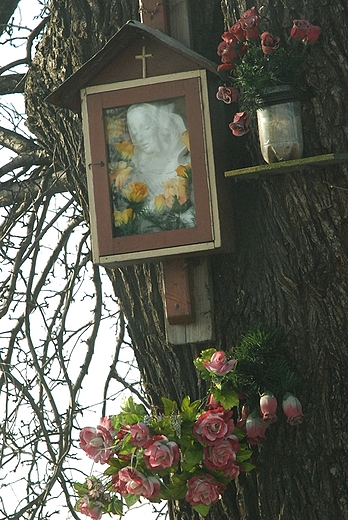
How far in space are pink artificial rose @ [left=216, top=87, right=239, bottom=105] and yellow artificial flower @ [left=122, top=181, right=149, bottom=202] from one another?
350 mm

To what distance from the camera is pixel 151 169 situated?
3250 millimetres

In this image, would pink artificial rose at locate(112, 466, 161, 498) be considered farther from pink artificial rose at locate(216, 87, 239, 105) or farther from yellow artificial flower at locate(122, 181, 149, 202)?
pink artificial rose at locate(216, 87, 239, 105)

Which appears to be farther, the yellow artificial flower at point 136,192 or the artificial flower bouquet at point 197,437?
the yellow artificial flower at point 136,192

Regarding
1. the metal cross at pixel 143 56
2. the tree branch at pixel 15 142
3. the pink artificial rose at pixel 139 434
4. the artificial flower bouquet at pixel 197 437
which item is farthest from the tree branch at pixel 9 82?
the pink artificial rose at pixel 139 434

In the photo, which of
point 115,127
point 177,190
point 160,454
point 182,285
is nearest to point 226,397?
point 160,454

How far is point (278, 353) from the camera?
3.23m

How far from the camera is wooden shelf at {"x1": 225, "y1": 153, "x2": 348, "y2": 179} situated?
10.1ft

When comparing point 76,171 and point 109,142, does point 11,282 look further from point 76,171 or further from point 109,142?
point 109,142

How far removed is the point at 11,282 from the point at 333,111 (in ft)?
5.30

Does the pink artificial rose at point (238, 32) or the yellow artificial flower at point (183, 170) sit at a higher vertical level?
the pink artificial rose at point (238, 32)

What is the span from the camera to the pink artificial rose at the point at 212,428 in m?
3.08

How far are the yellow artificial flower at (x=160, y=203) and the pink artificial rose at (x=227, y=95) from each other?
341 millimetres

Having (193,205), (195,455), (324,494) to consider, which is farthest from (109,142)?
(324,494)

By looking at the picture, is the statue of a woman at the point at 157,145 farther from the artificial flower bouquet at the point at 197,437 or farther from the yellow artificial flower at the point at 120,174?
the artificial flower bouquet at the point at 197,437
